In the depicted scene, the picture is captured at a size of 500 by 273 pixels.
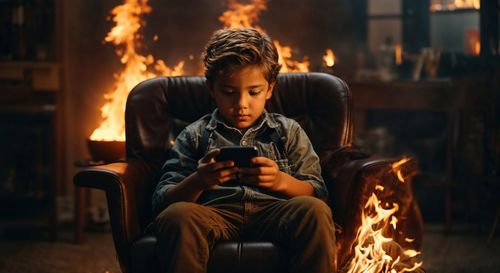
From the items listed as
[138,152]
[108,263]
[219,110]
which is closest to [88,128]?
[108,263]

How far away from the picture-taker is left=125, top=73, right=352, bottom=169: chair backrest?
9.99 ft

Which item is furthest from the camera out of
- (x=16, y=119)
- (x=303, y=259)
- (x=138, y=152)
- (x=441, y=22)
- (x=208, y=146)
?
(x=441, y=22)

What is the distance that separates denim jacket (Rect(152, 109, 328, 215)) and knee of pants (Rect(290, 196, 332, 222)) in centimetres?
20

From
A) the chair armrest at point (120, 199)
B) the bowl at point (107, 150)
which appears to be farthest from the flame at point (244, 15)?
the chair armrest at point (120, 199)

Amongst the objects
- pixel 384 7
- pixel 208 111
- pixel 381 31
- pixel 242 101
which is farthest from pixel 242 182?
pixel 384 7

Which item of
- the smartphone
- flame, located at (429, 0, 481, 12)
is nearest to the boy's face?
the smartphone

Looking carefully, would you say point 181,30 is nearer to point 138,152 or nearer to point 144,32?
point 144,32

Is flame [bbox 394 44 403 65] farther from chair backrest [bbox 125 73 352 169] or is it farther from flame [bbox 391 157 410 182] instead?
flame [bbox 391 157 410 182]

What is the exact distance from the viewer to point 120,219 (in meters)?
2.50

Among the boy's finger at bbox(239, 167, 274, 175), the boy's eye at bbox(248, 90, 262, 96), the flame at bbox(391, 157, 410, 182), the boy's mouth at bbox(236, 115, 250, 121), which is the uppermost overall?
the boy's eye at bbox(248, 90, 262, 96)

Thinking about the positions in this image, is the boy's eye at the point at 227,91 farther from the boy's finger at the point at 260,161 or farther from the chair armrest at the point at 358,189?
the chair armrest at the point at 358,189

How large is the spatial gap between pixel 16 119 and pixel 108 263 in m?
1.76

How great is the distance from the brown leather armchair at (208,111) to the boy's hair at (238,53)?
46 centimetres

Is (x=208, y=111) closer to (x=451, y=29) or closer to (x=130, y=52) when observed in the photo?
(x=130, y=52)
